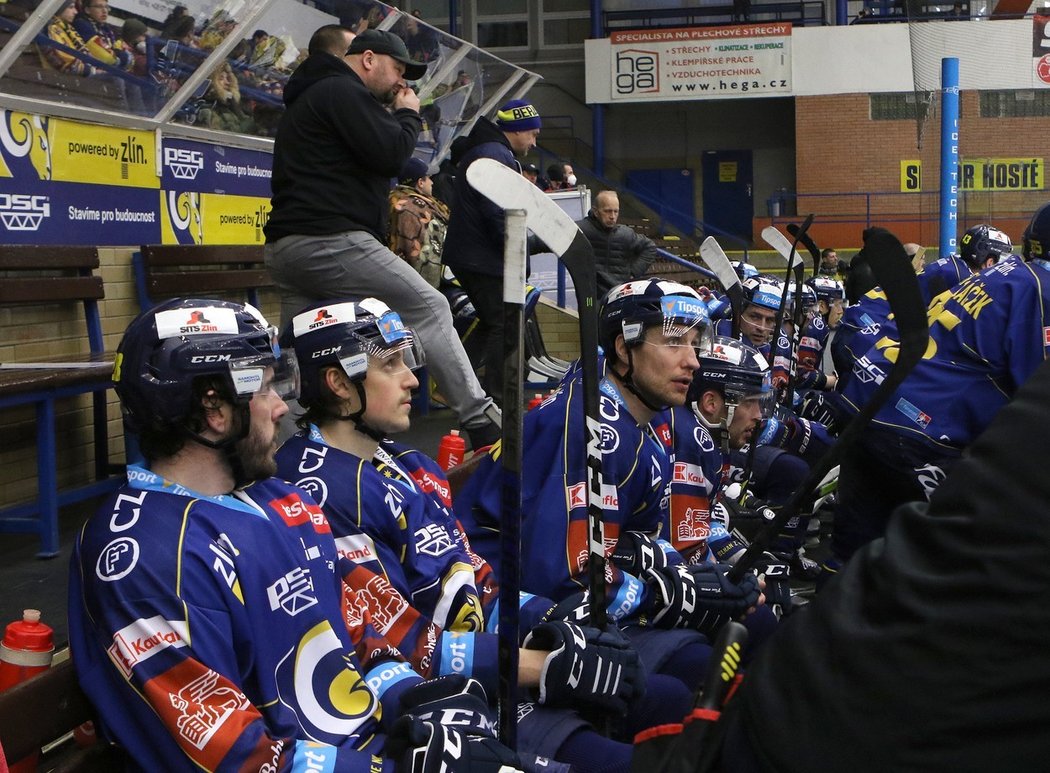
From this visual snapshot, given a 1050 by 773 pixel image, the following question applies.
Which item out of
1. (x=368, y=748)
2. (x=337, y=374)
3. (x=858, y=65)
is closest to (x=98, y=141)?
(x=337, y=374)

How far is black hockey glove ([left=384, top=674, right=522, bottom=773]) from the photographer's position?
6.79 feet

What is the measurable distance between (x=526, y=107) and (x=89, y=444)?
2.75 meters

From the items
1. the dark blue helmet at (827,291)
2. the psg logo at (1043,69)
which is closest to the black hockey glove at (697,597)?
the dark blue helmet at (827,291)

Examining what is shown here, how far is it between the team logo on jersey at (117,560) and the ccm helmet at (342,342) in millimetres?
897

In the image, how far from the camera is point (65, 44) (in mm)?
5852

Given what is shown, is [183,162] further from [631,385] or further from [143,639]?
[143,639]

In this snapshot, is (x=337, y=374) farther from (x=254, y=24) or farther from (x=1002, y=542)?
(x=254, y=24)

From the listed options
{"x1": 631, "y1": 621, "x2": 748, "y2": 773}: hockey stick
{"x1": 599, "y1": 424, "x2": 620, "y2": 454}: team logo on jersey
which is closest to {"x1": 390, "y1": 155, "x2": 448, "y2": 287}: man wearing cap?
{"x1": 599, "y1": 424, "x2": 620, "y2": 454}: team logo on jersey

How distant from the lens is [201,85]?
7027 millimetres

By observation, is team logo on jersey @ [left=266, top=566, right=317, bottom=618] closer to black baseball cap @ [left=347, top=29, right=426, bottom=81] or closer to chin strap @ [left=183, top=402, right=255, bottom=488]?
chin strap @ [left=183, top=402, right=255, bottom=488]

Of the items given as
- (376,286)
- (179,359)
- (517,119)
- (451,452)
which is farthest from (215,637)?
(517,119)

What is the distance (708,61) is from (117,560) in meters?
20.6

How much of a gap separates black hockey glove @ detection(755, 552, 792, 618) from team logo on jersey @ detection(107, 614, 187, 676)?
234cm

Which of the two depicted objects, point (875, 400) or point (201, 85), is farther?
point (201, 85)
